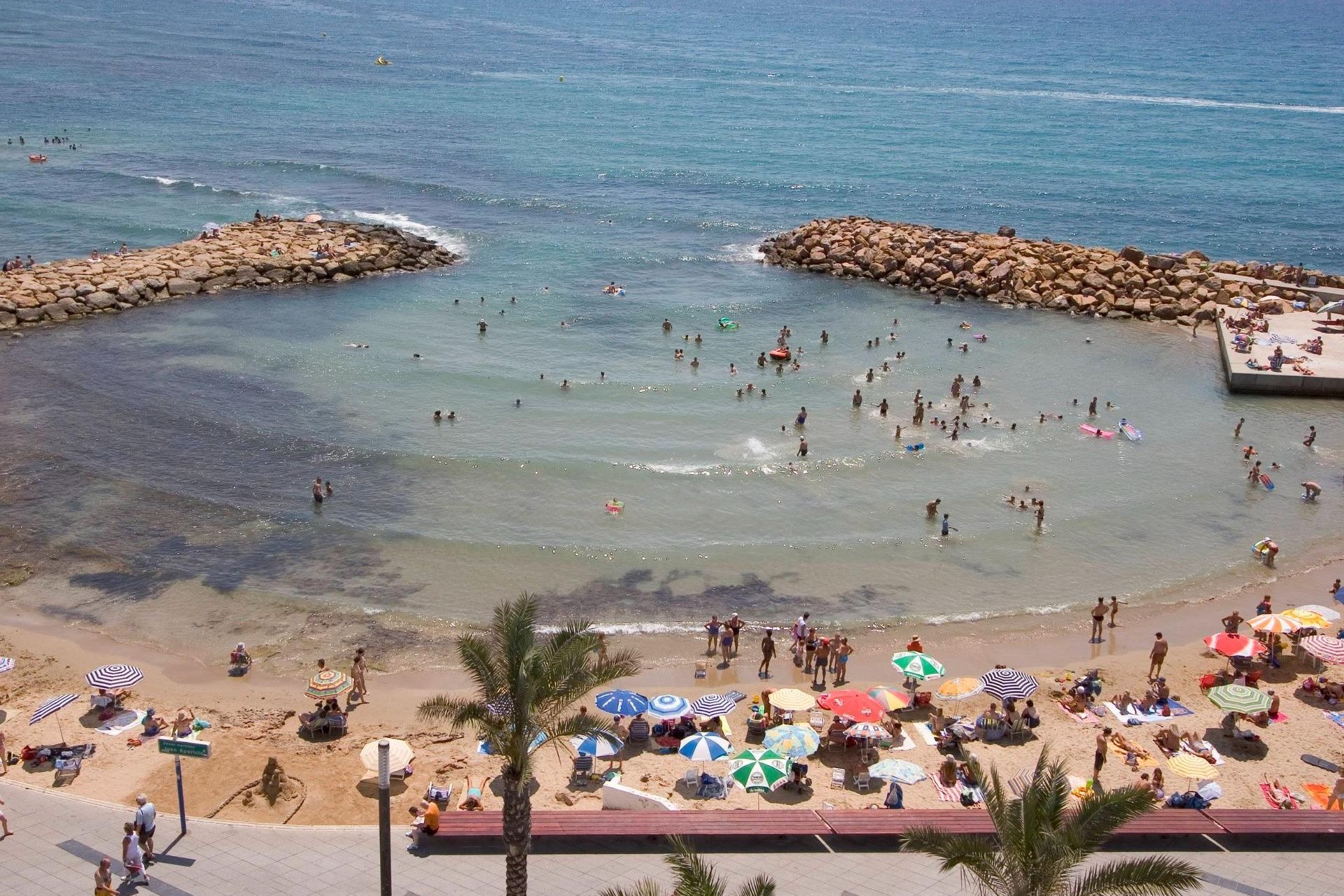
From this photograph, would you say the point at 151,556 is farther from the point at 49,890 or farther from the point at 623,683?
the point at 49,890

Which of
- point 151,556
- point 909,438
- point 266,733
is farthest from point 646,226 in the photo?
point 266,733

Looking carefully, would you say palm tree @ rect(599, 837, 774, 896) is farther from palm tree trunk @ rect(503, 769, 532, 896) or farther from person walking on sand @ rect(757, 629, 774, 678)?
person walking on sand @ rect(757, 629, 774, 678)

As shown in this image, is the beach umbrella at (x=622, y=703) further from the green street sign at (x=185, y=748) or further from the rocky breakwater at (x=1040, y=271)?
the rocky breakwater at (x=1040, y=271)

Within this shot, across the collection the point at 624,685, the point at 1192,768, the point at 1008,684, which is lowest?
the point at 624,685

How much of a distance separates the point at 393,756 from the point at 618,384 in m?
27.4

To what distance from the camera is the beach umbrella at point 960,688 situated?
2675 centimetres

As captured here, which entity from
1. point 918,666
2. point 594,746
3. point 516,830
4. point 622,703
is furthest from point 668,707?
point 516,830

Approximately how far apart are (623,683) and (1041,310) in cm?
3942

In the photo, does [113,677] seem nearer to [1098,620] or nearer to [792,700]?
[792,700]

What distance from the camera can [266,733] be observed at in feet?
85.7

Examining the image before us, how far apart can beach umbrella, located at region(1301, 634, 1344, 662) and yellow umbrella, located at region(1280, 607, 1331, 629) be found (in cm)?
30

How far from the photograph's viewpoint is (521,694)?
52.2 feet

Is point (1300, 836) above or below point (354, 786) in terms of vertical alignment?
above

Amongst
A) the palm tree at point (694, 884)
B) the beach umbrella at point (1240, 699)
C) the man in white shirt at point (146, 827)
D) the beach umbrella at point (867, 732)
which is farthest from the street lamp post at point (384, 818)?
the beach umbrella at point (1240, 699)
